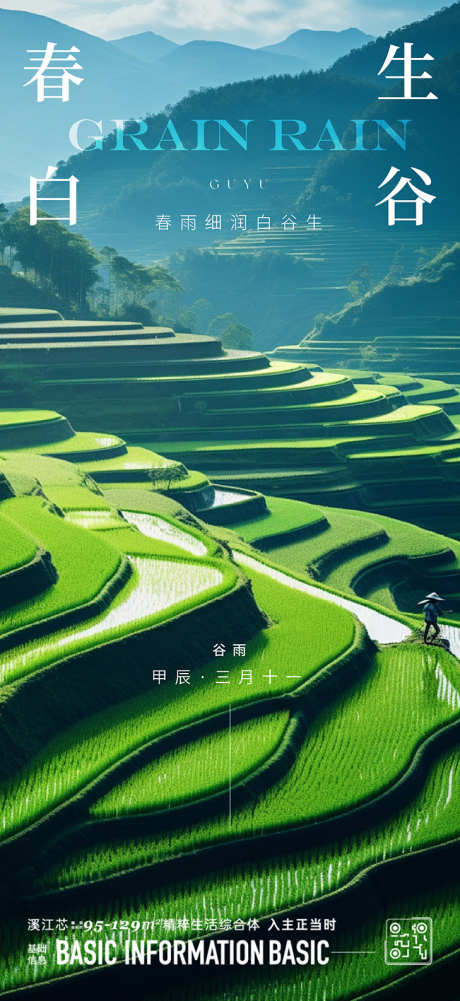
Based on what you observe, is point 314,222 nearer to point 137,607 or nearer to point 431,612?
point 431,612

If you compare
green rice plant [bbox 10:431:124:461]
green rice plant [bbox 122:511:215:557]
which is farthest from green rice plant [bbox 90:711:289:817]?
green rice plant [bbox 10:431:124:461]

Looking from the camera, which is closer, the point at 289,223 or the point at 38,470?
the point at 38,470

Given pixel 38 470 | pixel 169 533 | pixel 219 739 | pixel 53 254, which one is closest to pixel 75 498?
pixel 169 533

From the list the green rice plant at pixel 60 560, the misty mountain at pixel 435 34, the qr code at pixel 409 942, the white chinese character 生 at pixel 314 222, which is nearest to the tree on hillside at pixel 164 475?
the green rice plant at pixel 60 560

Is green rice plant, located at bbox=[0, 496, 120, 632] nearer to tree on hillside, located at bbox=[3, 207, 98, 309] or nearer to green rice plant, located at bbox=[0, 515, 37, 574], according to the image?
green rice plant, located at bbox=[0, 515, 37, 574]

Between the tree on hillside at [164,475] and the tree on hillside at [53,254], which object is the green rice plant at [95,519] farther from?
the tree on hillside at [53,254]
